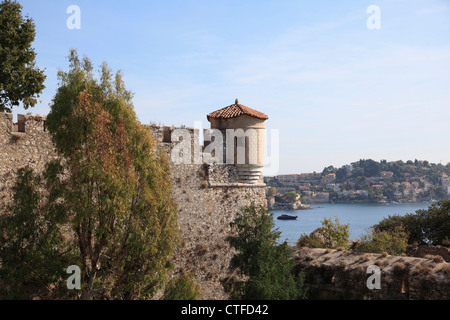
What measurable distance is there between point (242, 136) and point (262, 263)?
5.49 m

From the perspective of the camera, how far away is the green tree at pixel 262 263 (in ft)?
43.5

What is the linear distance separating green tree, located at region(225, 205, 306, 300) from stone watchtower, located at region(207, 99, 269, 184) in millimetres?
2955

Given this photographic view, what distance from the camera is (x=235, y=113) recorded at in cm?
1733

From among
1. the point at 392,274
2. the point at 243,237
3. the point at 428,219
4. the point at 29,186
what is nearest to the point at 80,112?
the point at 29,186

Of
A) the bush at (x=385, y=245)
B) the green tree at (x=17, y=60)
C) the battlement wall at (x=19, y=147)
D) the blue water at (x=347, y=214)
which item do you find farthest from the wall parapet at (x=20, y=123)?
the blue water at (x=347, y=214)

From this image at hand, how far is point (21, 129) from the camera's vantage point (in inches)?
495

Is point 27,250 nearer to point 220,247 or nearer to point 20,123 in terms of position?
point 20,123

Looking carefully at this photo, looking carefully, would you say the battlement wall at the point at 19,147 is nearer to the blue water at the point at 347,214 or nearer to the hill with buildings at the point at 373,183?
the blue water at the point at 347,214

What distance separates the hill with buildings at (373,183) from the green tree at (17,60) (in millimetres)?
93822

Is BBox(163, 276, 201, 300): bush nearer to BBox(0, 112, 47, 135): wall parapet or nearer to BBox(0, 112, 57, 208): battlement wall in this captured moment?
BBox(0, 112, 57, 208): battlement wall

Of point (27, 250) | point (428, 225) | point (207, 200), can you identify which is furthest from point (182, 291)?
point (428, 225)
